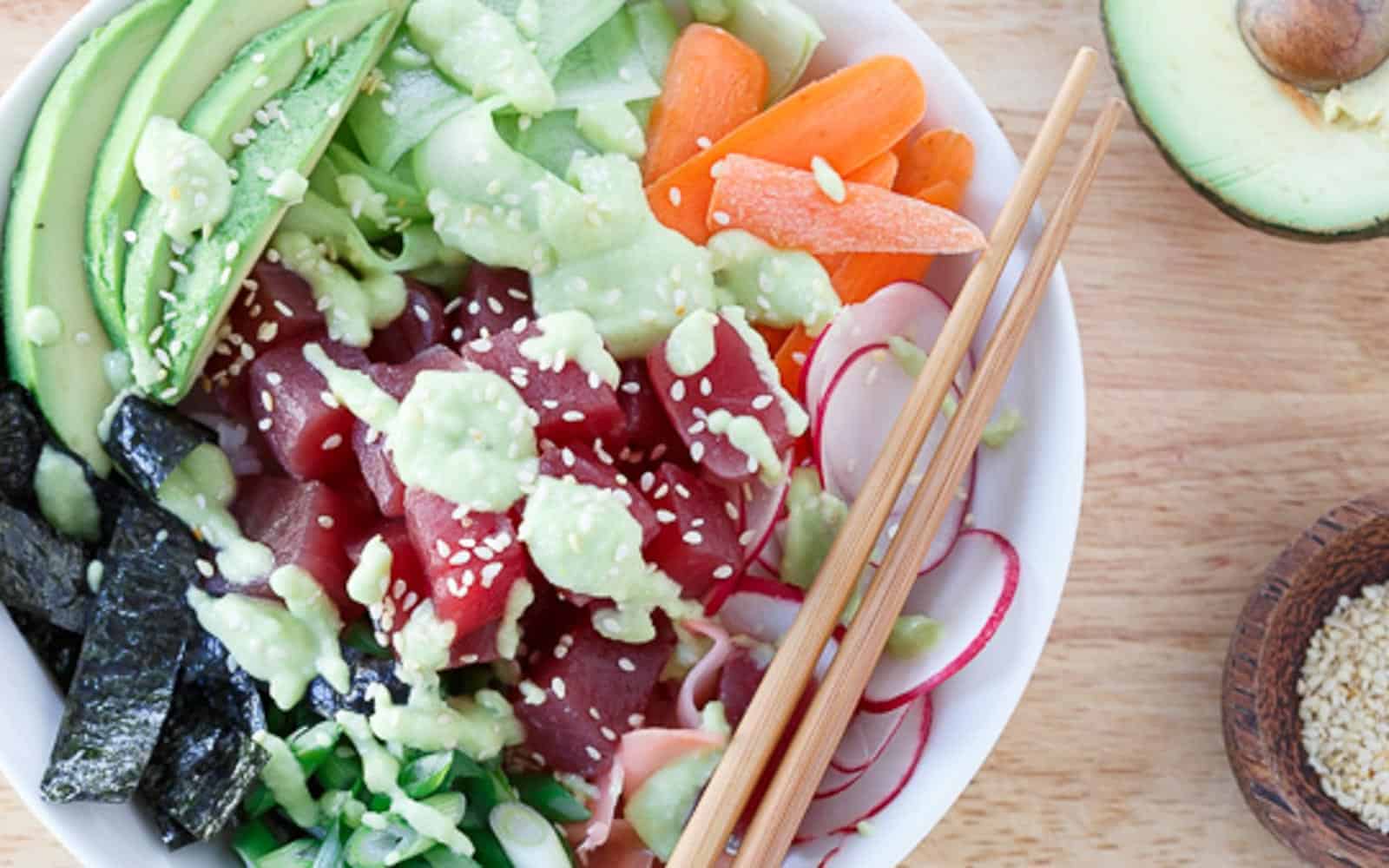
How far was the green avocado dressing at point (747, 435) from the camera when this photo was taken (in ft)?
5.59

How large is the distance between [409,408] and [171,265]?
347 millimetres

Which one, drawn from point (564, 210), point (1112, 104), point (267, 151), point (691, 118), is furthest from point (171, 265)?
point (1112, 104)

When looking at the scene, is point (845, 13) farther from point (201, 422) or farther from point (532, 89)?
point (201, 422)

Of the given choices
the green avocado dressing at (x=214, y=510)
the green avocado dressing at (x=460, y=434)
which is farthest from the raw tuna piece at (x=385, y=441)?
the green avocado dressing at (x=214, y=510)

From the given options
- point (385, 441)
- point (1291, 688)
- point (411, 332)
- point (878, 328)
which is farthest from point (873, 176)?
point (1291, 688)

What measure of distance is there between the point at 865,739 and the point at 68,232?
1.22 metres

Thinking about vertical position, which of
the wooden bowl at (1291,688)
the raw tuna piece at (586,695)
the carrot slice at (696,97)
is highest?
the carrot slice at (696,97)

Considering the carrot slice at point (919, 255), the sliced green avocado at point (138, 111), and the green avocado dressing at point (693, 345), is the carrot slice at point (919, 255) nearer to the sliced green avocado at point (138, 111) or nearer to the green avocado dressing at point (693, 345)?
the green avocado dressing at point (693, 345)

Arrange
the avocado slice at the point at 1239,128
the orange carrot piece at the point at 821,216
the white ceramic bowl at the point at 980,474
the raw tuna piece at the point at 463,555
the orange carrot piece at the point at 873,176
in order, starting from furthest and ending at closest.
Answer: the avocado slice at the point at 1239,128, the orange carrot piece at the point at 873,176, the orange carrot piece at the point at 821,216, the white ceramic bowl at the point at 980,474, the raw tuna piece at the point at 463,555

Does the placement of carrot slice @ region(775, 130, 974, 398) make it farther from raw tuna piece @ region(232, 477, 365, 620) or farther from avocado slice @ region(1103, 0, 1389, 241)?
raw tuna piece @ region(232, 477, 365, 620)

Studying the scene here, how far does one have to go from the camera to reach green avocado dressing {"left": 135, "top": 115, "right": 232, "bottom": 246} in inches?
63.1

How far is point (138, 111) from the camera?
1.65 m

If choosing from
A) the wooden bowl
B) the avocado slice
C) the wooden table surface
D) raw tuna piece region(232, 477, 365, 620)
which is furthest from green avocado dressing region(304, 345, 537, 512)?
the wooden bowl

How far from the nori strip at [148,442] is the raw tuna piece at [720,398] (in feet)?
1.89
